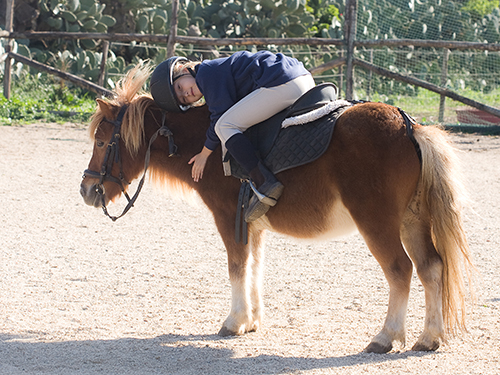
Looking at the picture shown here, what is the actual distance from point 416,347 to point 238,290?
1.09 metres

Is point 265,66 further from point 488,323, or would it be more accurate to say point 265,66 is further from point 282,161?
point 488,323

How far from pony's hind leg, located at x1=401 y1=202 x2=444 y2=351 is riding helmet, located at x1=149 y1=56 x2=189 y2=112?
158 cm

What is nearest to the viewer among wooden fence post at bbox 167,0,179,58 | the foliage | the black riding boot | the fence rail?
the black riding boot

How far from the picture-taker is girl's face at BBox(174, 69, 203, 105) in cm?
348

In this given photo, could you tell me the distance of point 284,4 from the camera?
54.2ft

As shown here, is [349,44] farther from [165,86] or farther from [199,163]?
[199,163]

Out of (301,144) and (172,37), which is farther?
(172,37)

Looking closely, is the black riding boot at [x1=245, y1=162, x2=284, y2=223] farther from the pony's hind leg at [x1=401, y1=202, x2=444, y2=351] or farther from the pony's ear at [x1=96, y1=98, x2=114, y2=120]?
the pony's ear at [x1=96, y1=98, x2=114, y2=120]

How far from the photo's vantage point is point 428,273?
3.09m

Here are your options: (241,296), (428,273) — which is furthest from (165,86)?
(428,273)

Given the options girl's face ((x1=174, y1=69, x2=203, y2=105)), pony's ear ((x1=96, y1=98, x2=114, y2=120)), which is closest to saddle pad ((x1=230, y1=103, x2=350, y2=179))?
girl's face ((x1=174, y1=69, x2=203, y2=105))

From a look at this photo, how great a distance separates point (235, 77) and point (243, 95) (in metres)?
0.12

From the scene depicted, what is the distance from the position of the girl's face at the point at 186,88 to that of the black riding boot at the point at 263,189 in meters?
0.68

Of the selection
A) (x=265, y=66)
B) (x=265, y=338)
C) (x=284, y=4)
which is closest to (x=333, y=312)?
(x=265, y=338)
